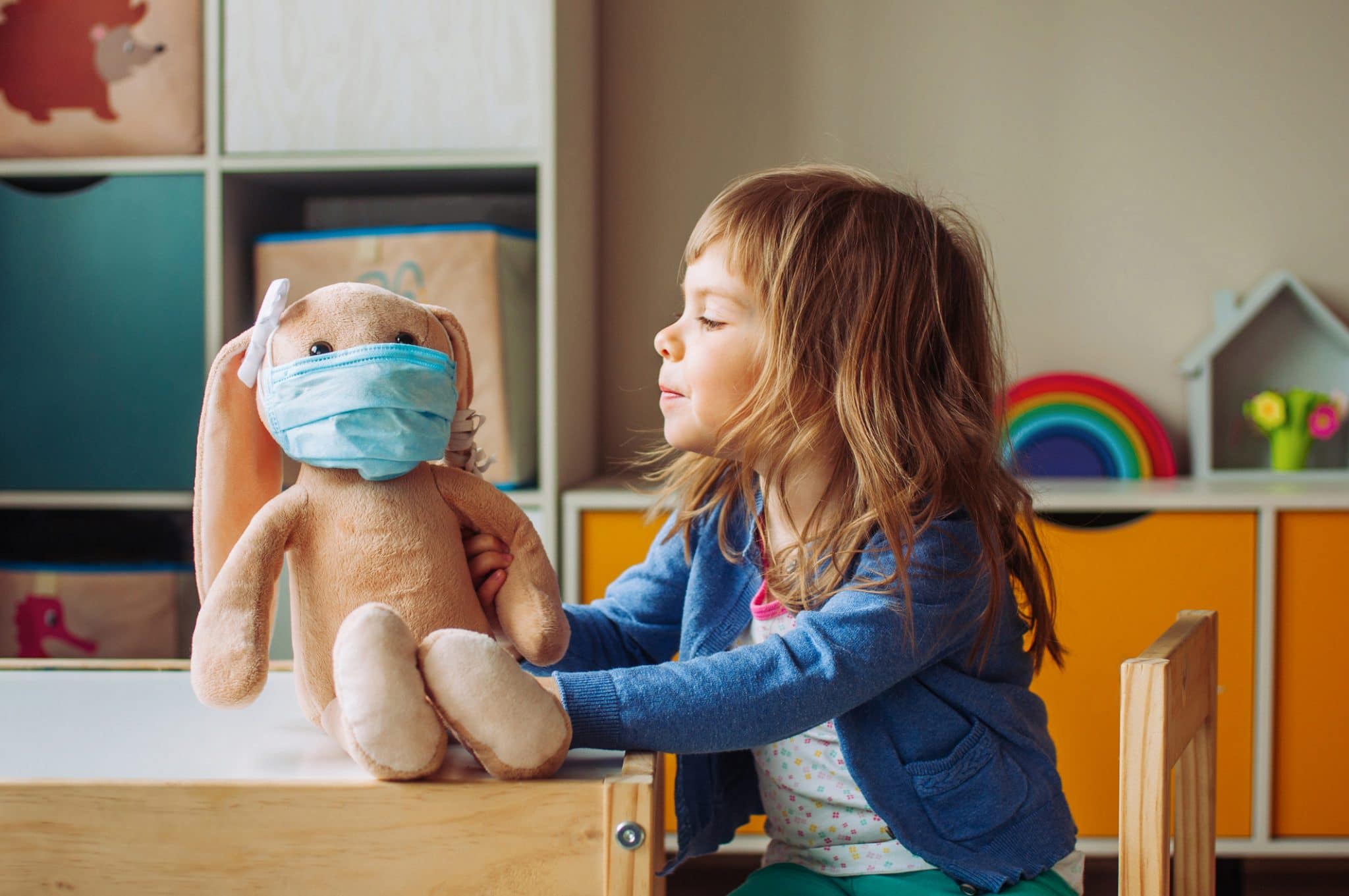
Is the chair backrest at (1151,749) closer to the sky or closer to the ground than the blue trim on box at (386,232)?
closer to the ground

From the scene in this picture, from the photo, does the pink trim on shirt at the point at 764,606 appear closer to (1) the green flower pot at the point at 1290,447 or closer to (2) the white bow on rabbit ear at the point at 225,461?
(2) the white bow on rabbit ear at the point at 225,461

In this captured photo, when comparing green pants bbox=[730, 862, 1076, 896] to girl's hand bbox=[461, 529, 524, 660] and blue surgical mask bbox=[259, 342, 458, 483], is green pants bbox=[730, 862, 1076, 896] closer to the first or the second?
girl's hand bbox=[461, 529, 524, 660]

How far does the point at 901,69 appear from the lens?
1819mm

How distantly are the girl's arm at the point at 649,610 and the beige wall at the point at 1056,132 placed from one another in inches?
33.6

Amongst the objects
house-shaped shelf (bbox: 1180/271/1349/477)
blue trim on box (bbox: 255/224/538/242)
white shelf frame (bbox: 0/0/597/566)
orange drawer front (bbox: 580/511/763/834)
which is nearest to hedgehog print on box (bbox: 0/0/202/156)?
white shelf frame (bbox: 0/0/597/566)

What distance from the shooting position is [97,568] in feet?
5.08

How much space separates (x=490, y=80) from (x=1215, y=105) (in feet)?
3.67

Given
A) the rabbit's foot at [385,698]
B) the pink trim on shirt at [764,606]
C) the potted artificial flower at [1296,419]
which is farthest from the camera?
the potted artificial flower at [1296,419]

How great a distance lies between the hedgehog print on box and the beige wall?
0.63 metres

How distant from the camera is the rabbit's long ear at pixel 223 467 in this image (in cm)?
66

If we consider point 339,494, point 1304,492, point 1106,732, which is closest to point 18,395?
point 339,494

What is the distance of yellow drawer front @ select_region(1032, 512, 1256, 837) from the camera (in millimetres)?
1489

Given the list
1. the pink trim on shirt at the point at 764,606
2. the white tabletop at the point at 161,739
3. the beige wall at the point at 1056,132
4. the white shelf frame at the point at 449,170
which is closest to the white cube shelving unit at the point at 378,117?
the white shelf frame at the point at 449,170

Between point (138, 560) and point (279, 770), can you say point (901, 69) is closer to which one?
point (138, 560)
